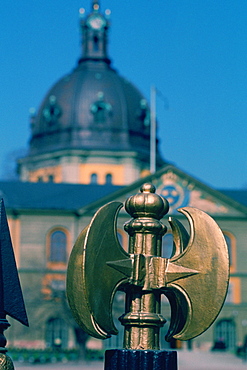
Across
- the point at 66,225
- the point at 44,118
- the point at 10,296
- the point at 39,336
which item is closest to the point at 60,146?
the point at 44,118

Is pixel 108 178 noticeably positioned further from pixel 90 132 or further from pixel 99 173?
pixel 90 132

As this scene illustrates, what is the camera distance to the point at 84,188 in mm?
58938

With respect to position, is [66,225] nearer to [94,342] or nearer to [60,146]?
[94,342]

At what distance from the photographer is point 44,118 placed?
70.3 metres

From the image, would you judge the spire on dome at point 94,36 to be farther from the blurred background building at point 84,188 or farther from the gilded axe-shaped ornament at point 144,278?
the gilded axe-shaped ornament at point 144,278

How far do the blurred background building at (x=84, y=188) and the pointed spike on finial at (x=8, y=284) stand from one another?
38.8 m

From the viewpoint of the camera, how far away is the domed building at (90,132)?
66562mm

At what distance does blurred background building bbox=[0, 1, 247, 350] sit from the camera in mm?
53125

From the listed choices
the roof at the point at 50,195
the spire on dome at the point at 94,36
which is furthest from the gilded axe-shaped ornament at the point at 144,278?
the spire on dome at the point at 94,36

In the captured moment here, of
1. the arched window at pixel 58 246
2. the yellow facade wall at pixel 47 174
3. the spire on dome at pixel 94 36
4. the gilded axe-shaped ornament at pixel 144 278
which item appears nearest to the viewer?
the gilded axe-shaped ornament at pixel 144 278

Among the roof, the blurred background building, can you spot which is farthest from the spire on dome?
the roof

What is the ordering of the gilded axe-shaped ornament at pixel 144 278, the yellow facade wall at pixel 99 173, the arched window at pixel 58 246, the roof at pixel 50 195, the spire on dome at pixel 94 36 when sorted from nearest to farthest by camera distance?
the gilded axe-shaped ornament at pixel 144 278 < the arched window at pixel 58 246 < the roof at pixel 50 195 < the yellow facade wall at pixel 99 173 < the spire on dome at pixel 94 36

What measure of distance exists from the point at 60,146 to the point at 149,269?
63685 mm

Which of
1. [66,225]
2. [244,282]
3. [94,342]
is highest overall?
[66,225]
